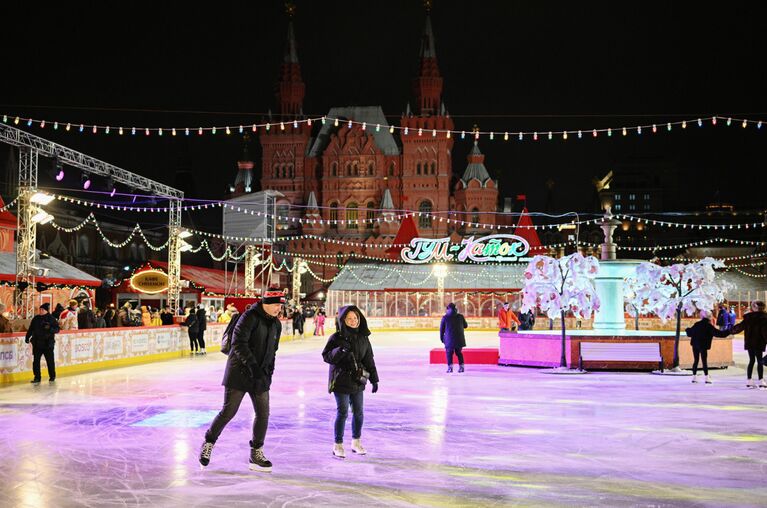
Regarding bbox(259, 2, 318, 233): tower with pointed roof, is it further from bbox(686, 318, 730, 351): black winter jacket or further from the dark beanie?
the dark beanie

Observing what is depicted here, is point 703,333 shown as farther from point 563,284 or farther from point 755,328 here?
point 563,284

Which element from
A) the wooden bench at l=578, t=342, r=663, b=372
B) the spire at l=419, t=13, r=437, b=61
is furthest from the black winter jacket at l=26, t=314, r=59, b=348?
the spire at l=419, t=13, r=437, b=61

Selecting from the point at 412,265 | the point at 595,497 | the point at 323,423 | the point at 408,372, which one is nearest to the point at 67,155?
the point at 408,372

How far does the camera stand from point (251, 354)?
622 centimetres

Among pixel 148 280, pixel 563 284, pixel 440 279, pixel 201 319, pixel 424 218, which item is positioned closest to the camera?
pixel 563 284

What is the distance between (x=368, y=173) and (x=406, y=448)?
75087 mm

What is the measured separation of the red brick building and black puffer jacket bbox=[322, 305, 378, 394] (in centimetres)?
6965

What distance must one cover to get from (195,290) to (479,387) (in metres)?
27.8

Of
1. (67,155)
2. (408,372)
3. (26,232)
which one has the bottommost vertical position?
(408,372)

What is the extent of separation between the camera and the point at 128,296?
3984 centimetres

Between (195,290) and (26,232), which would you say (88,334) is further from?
(195,290)

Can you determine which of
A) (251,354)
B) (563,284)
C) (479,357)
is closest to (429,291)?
(479,357)

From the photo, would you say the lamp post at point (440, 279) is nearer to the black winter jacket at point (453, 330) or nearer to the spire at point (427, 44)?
the black winter jacket at point (453, 330)

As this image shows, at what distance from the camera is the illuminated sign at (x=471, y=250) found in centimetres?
4819
